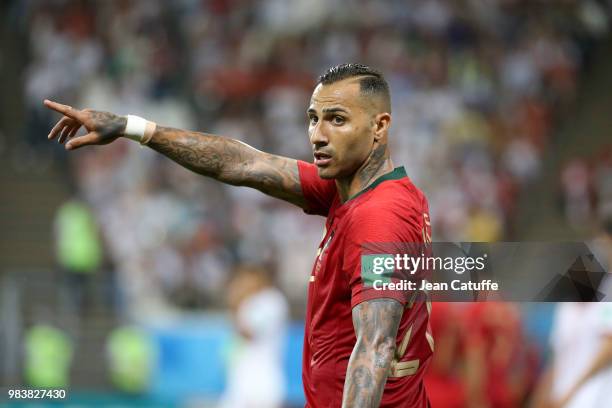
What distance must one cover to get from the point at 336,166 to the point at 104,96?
13.5 meters

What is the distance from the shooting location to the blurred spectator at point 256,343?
10.4m

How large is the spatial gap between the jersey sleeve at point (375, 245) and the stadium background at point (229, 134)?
926 centimetres

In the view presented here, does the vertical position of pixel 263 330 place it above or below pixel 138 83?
below

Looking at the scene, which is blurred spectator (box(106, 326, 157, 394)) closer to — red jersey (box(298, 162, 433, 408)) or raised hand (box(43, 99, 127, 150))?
raised hand (box(43, 99, 127, 150))

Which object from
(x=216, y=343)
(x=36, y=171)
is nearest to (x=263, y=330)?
(x=216, y=343)

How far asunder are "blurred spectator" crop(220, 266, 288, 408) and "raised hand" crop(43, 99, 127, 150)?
5.68 metres

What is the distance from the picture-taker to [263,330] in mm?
10500

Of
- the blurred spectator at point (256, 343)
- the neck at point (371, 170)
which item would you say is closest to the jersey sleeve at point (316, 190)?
the neck at point (371, 170)

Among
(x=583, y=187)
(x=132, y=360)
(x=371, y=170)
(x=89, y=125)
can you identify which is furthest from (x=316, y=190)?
(x=583, y=187)

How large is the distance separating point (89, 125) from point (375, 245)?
4.73 ft

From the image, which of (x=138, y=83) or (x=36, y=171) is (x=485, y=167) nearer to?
(x=138, y=83)

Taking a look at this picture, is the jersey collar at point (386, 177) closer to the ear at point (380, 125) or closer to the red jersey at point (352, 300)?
the red jersey at point (352, 300)

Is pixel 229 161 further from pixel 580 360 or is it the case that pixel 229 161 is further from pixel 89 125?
pixel 580 360

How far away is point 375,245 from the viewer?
13.6 feet
